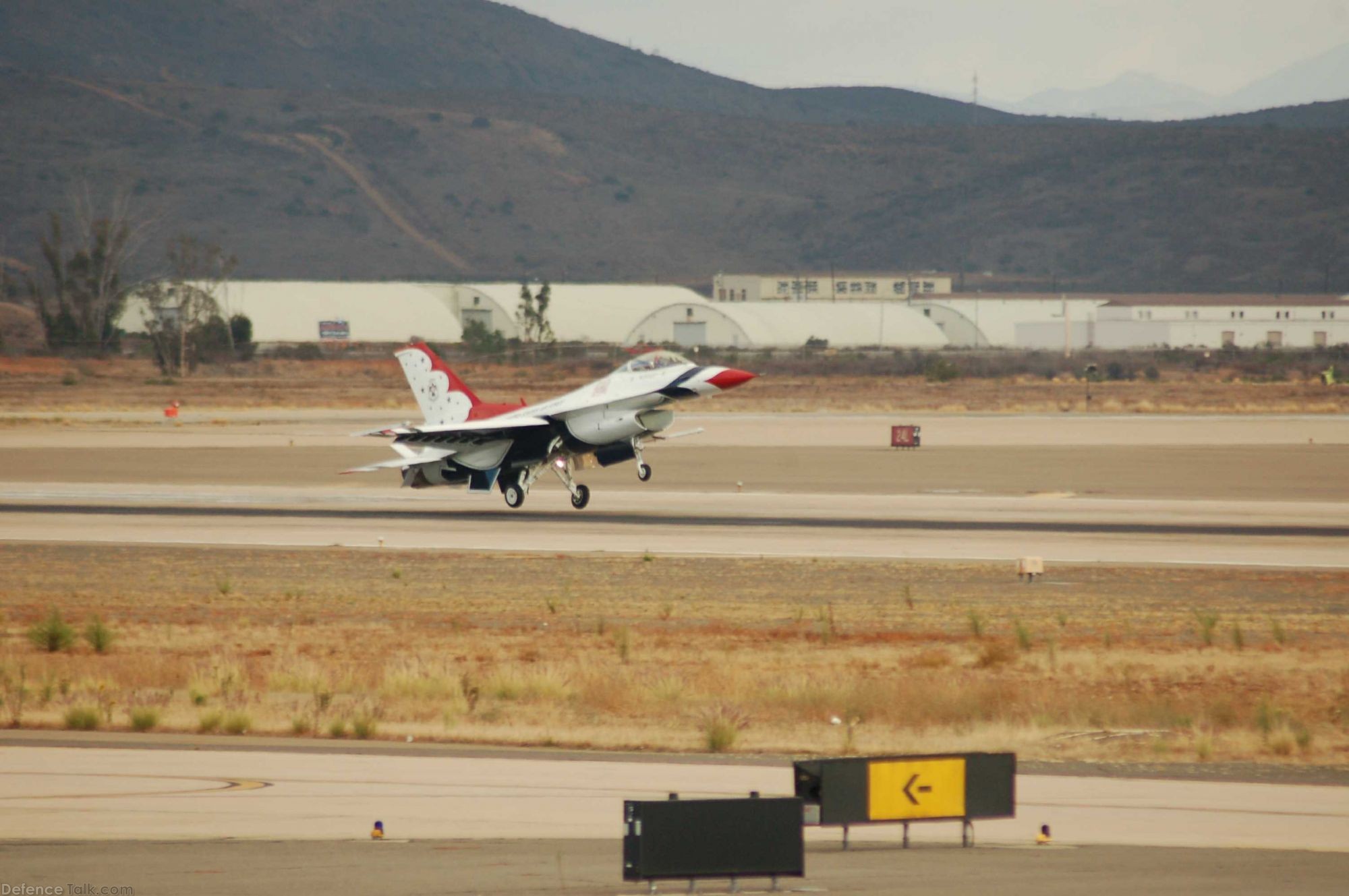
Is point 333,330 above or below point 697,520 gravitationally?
above

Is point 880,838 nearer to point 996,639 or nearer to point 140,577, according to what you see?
point 996,639

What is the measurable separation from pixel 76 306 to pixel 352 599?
10707cm

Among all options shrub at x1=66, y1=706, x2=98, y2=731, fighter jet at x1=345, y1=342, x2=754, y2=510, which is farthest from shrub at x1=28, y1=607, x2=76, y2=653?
fighter jet at x1=345, y1=342, x2=754, y2=510

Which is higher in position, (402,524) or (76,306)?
(76,306)

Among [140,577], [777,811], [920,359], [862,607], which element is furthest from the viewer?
[920,359]

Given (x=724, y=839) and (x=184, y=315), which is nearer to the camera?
(x=724, y=839)

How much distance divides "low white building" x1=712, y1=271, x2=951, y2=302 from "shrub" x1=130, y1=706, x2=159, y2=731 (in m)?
143

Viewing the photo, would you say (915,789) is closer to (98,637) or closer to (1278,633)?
(1278,633)

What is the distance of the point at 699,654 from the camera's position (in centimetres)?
2128

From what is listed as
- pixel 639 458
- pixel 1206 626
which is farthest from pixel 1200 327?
pixel 1206 626

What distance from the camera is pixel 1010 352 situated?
438 ft

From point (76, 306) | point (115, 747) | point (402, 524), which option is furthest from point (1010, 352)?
point (115, 747)

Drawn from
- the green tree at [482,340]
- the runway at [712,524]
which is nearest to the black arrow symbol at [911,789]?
the runway at [712,524]

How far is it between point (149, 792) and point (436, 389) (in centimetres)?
2977
